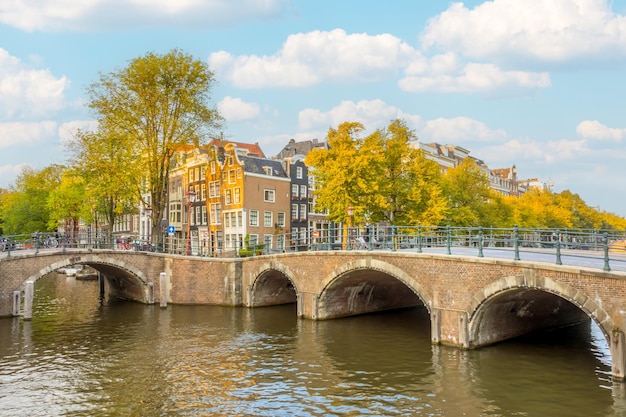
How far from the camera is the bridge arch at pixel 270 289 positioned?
28406 mm

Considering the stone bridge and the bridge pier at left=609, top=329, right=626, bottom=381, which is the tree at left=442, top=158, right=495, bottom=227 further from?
the bridge pier at left=609, top=329, right=626, bottom=381

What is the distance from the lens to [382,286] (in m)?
26.8

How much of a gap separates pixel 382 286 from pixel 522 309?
833 cm

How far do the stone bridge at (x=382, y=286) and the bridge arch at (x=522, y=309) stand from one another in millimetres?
31

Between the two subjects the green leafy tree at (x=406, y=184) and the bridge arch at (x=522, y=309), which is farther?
the green leafy tree at (x=406, y=184)

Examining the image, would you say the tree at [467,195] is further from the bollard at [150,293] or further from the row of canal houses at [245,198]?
the bollard at [150,293]

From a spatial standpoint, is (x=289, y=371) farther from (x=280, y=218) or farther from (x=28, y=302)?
(x=280, y=218)

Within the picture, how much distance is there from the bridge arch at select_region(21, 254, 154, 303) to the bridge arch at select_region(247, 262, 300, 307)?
6.10 m

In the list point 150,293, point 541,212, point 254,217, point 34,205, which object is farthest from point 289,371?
point 541,212

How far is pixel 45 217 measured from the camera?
190ft

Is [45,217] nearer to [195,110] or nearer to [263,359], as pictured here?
[195,110]

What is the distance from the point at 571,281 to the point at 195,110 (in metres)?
26.1

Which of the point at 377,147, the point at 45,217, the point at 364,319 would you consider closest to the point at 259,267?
the point at 364,319

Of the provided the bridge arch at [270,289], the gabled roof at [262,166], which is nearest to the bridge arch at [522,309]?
the bridge arch at [270,289]
